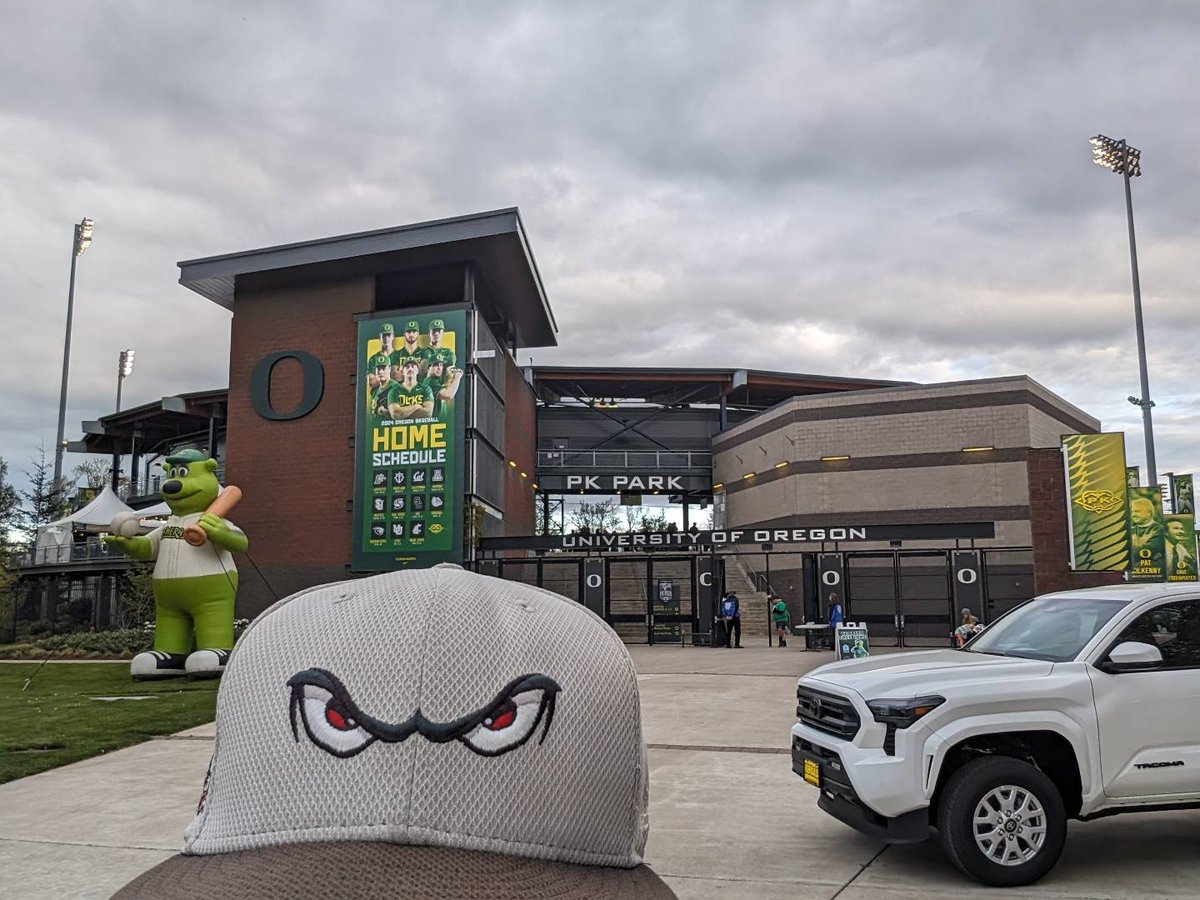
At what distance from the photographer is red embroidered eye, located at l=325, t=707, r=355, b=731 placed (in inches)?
72.8

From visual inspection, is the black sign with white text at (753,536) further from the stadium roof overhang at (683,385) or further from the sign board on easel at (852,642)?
the stadium roof overhang at (683,385)

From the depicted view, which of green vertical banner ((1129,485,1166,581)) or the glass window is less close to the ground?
green vertical banner ((1129,485,1166,581))

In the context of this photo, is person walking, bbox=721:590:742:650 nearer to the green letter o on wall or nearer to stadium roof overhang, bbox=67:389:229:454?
the green letter o on wall

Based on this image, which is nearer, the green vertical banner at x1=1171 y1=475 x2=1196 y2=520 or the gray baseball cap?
the gray baseball cap

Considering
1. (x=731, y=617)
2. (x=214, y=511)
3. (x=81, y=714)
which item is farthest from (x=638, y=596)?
(x=81, y=714)

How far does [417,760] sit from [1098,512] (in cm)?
2103

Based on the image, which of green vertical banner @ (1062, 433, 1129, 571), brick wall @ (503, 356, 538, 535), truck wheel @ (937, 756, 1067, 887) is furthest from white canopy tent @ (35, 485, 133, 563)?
truck wheel @ (937, 756, 1067, 887)

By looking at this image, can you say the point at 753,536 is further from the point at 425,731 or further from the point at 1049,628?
the point at 425,731

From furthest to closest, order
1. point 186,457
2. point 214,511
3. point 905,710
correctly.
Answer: point 186,457
point 214,511
point 905,710

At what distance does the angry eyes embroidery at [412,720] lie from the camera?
1819 mm

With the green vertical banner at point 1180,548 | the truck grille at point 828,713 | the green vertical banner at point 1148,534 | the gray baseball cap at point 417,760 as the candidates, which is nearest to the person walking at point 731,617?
the green vertical banner at point 1148,534

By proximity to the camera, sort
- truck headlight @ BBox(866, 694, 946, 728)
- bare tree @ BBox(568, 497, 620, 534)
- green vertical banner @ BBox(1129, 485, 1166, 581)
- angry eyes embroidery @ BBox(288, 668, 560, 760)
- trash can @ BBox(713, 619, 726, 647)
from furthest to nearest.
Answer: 1. bare tree @ BBox(568, 497, 620, 534)
2. trash can @ BBox(713, 619, 726, 647)
3. green vertical banner @ BBox(1129, 485, 1166, 581)
4. truck headlight @ BBox(866, 694, 946, 728)
5. angry eyes embroidery @ BBox(288, 668, 560, 760)

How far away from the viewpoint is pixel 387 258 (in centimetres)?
3491

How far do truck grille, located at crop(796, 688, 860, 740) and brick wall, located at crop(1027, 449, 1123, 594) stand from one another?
1506 cm
